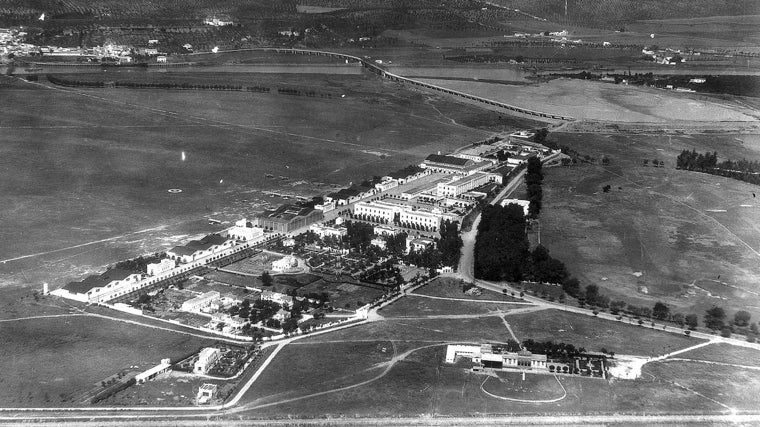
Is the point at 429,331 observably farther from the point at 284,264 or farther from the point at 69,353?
the point at 69,353

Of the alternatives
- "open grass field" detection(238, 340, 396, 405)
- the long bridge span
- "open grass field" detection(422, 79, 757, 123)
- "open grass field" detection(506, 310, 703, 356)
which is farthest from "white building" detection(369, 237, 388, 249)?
"open grass field" detection(422, 79, 757, 123)

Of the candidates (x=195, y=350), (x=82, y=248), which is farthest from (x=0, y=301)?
(x=195, y=350)

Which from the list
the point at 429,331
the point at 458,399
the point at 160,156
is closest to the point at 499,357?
the point at 458,399

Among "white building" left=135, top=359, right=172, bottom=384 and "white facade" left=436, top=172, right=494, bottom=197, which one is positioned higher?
"white facade" left=436, top=172, right=494, bottom=197

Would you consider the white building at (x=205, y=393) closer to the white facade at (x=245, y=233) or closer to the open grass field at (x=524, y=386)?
the open grass field at (x=524, y=386)

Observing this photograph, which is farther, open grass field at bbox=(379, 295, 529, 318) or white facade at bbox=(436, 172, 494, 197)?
white facade at bbox=(436, 172, 494, 197)

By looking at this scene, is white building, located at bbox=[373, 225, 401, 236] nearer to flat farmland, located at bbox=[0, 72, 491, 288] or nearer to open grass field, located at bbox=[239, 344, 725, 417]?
flat farmland, located at bbox=[0, 72, 491, 288]
